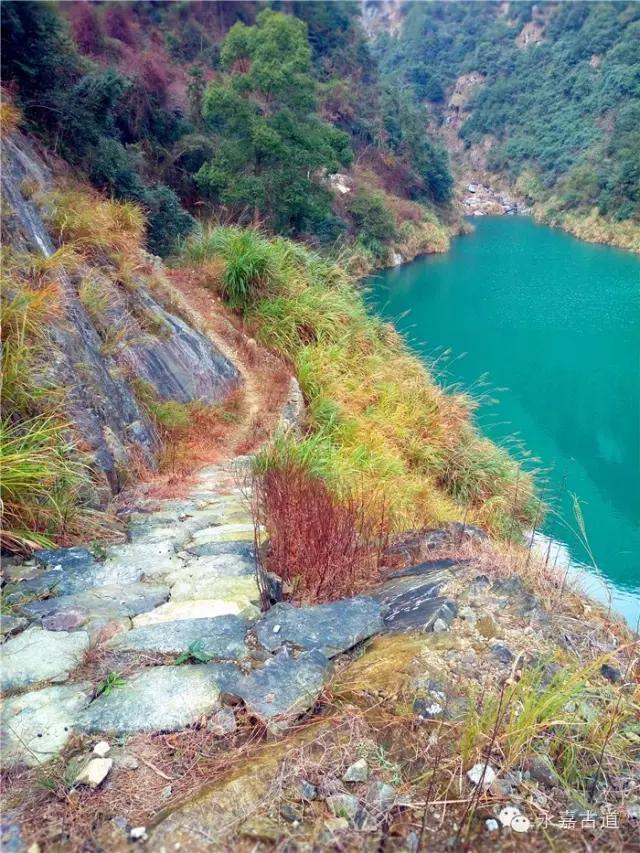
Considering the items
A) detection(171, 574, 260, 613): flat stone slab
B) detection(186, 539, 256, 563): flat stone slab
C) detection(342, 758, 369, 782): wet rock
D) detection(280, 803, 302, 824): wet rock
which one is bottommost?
detection(186, 539, 256, 563): flat stone slab

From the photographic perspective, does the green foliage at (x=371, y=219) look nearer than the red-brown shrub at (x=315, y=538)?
No

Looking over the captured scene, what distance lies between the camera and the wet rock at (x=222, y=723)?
1720 millimetres

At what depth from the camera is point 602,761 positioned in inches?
64.9

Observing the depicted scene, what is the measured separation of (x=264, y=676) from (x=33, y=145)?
7562 millimetres

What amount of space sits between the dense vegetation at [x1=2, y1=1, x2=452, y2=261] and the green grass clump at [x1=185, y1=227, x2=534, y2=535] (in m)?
2.04

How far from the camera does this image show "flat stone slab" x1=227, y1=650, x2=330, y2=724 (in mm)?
1777

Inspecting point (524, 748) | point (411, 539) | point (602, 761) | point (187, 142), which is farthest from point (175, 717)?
point (187, 142)

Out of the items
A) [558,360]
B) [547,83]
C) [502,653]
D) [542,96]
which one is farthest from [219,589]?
[547,83]

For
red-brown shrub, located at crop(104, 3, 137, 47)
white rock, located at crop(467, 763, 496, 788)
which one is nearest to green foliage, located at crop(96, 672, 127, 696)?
white rock, located at crop(467, 763, 496, 788)

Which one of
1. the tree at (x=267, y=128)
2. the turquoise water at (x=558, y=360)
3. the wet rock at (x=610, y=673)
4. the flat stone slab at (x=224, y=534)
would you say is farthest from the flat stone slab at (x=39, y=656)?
the tree at (x=267, y=128)

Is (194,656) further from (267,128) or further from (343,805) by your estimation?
(267,128)

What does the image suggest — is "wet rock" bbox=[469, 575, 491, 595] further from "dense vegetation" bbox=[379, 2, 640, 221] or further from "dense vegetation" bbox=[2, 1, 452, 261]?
"dense vegetation" bbox=[379, 2, 640, 221]

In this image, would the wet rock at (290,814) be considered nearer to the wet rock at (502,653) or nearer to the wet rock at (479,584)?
the wet rock at (502,653)

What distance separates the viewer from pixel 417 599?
2.53 metres
